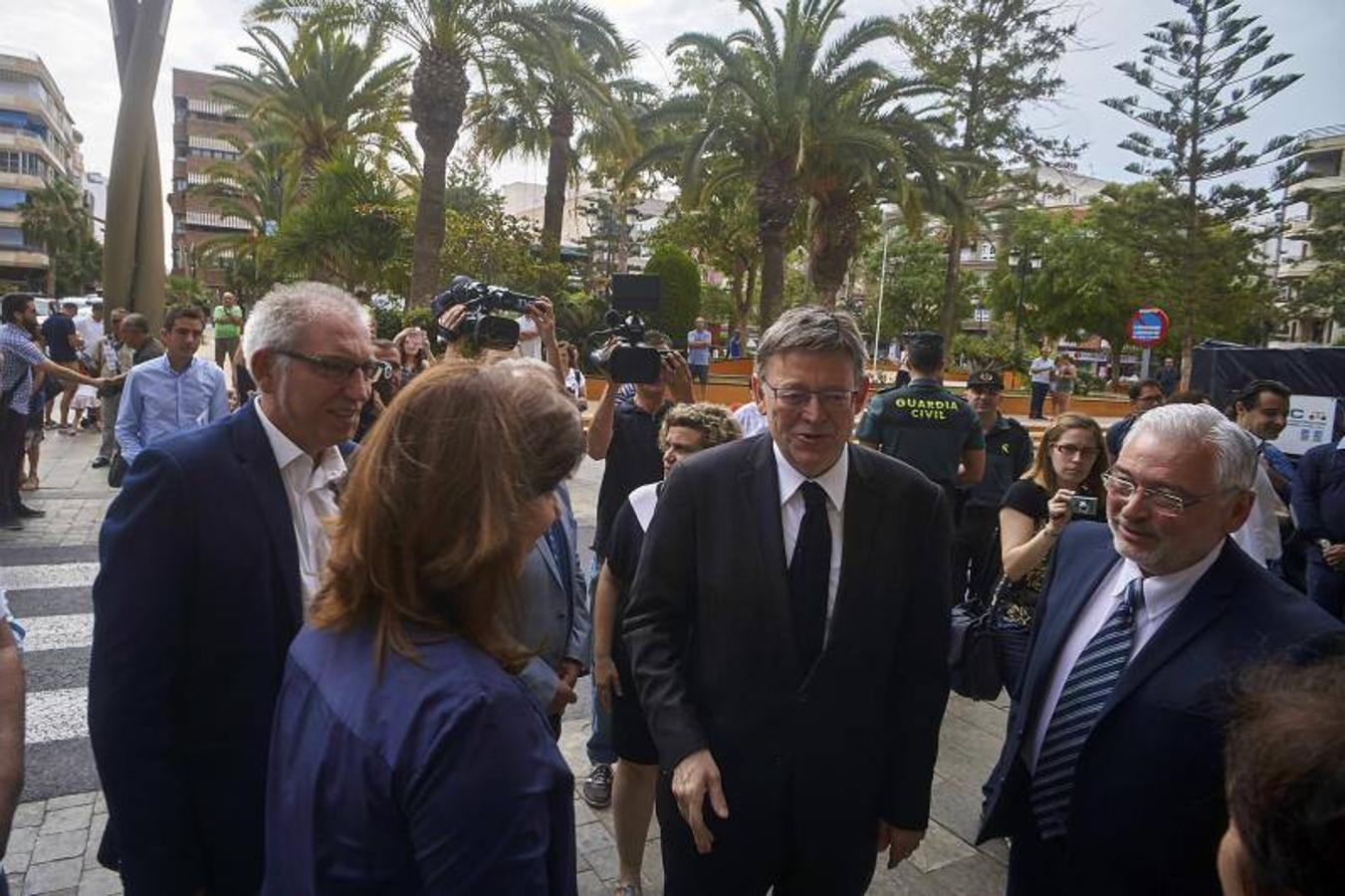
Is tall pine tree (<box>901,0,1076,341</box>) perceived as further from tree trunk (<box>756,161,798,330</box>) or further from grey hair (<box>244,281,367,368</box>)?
grey hair (<box>244,281,367,368</box>)

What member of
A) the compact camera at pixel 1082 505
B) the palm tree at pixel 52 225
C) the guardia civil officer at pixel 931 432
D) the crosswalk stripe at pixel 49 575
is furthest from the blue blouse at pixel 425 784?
the palm tree at pixel 52 225

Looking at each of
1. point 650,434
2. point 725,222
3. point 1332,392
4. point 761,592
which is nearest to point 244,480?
point 761,592

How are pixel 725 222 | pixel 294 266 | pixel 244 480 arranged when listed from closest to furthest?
pixel 244 480 → pixel 294 266 → pixel 725 222

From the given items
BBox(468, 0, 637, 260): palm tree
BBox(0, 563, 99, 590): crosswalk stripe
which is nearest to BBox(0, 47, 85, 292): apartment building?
BBox(468, 0, 637, 260): palm tree

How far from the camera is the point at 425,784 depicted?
1.09 meters

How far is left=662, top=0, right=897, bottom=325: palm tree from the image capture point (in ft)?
55.3

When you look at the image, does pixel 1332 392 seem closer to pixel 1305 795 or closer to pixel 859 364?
pixel 859 364

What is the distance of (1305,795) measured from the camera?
0.93m

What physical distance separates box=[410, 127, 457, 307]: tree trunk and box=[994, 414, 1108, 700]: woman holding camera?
1431cm

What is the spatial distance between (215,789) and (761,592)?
128 cm

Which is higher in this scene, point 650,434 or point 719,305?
point 719,305

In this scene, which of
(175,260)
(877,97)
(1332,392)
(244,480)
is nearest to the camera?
(244,480)

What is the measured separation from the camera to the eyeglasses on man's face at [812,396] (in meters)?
2.19

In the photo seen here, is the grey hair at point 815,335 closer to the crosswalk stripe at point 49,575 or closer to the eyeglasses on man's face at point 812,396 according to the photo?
the eyeglasses on man's face at point 812,396
